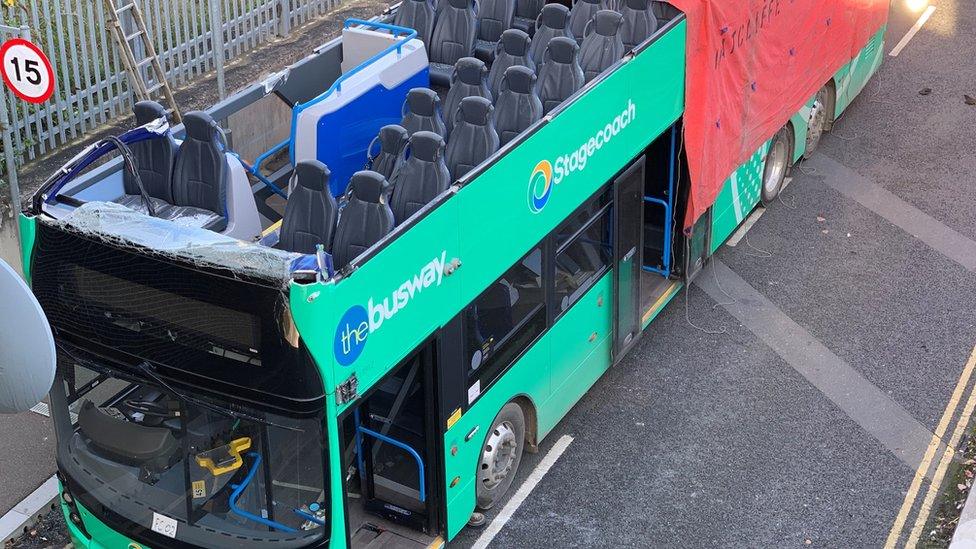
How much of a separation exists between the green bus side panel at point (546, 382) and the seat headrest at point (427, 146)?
5.77 ft

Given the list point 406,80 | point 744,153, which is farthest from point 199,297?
point 744,153

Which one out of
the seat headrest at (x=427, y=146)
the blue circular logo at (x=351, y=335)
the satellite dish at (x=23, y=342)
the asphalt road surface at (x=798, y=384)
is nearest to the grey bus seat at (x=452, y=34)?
the seat headrest at (x=427, y=146)

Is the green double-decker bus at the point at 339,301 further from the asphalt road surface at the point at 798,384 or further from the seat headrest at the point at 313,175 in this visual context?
the asphalt road surface at the point at 798,384

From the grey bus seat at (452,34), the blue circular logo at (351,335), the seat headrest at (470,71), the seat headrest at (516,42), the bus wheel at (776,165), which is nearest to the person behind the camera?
the blue circular logo at (351,335)

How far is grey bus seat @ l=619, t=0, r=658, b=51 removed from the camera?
1074 centimetres

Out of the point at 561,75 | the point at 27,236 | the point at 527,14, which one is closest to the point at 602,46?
the point at 561,75

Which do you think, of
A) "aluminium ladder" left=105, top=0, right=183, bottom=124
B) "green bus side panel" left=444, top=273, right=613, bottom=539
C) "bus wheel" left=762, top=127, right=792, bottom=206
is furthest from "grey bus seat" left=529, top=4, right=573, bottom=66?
"aluminium ladder" left=105, top=0, right=183, bottom=124

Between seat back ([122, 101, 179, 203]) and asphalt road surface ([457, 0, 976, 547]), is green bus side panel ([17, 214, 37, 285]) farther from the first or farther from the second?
asphalt road surface ([457, 0, 976, 547])

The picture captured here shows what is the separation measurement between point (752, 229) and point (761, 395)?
3.00 metres

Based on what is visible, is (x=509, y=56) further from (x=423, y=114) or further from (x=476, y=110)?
(x=476, y=110)

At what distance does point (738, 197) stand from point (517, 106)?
4.23 m

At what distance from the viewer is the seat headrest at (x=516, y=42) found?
10312 mm

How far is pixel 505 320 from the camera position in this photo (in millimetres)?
9148

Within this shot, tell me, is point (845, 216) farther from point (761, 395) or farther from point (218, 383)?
point (218, 383)
